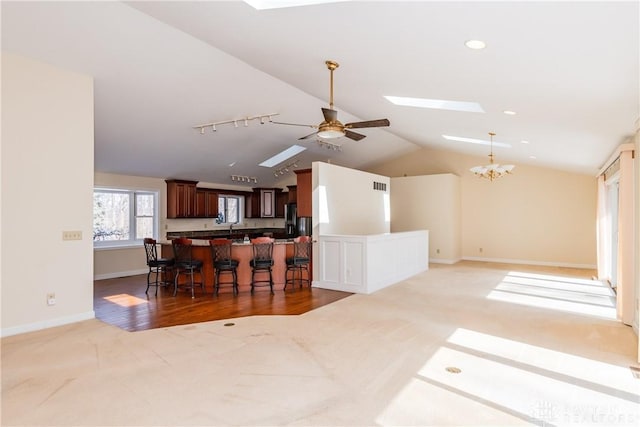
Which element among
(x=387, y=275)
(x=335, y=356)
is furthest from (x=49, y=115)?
(x=387, y=275)

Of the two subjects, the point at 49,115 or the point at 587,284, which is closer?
the point at 49,115

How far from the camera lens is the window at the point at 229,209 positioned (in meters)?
10.2

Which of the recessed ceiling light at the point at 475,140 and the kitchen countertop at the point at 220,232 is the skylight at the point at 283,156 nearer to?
the kitchen countertop at the point at 220,232

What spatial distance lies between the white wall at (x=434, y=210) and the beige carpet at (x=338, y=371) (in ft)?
17.1

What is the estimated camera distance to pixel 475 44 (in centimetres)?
273

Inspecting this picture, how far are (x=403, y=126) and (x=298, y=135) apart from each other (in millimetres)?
2381

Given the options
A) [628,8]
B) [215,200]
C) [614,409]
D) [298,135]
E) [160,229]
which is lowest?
[614,409]

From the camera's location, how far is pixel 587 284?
6836 mm

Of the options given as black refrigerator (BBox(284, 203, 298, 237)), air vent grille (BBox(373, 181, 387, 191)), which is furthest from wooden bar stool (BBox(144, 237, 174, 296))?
air vent grille (BBox(373, 181, 387, 191))

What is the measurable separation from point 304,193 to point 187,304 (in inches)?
126

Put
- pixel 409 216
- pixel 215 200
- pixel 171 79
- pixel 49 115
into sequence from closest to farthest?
pixel 49 115 < pixel 171 79 < pixel 215 200 < pixel 409 216

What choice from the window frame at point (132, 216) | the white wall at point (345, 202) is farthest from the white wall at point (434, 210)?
the window frame at point (132, 216)

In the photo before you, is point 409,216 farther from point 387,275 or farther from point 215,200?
point 215,200

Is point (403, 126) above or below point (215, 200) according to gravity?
above
